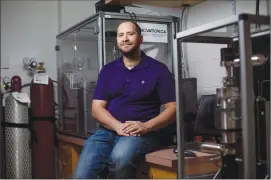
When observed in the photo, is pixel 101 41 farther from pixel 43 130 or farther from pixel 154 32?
pixel 43 130

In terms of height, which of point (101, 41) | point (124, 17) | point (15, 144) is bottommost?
point (15, 144)

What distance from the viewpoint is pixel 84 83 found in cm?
272

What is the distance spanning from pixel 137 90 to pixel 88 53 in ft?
2.84

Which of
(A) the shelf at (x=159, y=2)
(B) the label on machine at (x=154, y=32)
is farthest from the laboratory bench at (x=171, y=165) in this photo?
(A) the shelf at (x=159, y=2)

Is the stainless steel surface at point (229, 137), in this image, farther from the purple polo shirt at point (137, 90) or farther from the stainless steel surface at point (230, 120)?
the purple polo shirt at point (137, 90)

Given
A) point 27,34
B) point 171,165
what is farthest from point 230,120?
point 27,34

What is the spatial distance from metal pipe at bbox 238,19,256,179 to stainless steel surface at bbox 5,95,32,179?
6.64 ft

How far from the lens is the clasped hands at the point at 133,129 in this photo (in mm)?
1846

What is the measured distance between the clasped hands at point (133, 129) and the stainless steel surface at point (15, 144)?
1189 mm

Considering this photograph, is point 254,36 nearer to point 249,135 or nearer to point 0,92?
point 249,135

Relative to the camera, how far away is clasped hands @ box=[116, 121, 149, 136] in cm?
185

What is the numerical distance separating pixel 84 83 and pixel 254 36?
1.71 m

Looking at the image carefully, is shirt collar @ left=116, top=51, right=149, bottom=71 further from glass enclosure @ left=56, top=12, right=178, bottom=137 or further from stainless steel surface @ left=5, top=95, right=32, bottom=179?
stainless steel surface @ left=5, top=95, right=32, bottom=179

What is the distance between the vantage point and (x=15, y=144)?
8.89 ft
